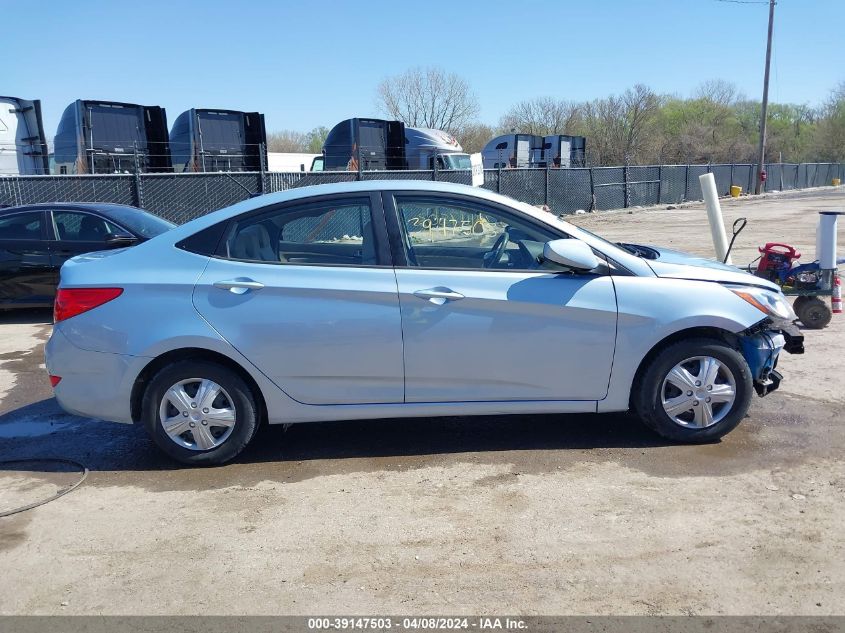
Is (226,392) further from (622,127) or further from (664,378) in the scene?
(622,127)

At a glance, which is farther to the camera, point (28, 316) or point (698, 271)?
point (28, 316)

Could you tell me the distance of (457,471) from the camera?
452 centimetres

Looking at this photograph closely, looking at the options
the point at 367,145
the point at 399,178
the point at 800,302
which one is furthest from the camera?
the point at 367,145

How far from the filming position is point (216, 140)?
1839 cm

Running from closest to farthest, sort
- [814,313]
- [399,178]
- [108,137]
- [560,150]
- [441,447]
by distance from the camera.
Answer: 1. [441,447]
2. [814,313]
3. [108,137]
4. [399,178]
5. [560,150]

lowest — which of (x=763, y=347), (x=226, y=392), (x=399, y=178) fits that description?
(x=226, y=392)

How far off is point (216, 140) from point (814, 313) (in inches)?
574

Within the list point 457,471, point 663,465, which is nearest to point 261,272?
point 457,471

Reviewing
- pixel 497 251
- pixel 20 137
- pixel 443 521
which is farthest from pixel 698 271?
pixel 20 137

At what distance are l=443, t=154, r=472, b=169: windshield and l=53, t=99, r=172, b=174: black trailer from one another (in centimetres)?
953

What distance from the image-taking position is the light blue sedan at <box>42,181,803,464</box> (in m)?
4.53

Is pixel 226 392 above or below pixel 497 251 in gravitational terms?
below

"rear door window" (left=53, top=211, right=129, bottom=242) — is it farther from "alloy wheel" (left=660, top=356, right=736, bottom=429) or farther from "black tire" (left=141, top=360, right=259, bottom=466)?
"alloy wheel" (left=660, top=356, right=736, bottom=429)

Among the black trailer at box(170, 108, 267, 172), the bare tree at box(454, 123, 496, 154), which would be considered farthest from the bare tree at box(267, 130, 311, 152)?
the black trailer at box(170, 108, 267, 172)
